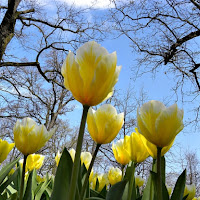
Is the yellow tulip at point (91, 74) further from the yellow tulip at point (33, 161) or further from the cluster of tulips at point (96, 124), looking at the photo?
the yellow tulip at point (33, 161)

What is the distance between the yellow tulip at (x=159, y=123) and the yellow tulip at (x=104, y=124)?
95 mm

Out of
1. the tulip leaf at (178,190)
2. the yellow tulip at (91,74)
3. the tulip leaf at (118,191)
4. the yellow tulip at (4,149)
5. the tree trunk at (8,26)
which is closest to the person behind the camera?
the yellow tulip at (91,74)

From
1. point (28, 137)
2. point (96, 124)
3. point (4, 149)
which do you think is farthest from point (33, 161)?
point (96, 124)

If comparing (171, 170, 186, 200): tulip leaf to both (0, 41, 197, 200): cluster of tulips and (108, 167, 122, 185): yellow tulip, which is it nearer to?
(0, 41, 197, 200): cluster of tulips

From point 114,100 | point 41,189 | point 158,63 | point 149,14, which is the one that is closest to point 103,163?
point 114,100

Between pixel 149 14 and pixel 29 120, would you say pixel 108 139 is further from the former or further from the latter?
pixel 149 14

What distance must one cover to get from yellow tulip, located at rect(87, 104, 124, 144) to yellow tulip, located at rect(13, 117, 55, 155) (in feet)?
0.72

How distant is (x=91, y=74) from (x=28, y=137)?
0.40 m

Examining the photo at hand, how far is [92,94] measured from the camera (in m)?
0.55

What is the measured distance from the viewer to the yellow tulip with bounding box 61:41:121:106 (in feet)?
1.79

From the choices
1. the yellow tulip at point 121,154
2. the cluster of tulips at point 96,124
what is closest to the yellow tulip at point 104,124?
the cluster of tulips at point 96,124

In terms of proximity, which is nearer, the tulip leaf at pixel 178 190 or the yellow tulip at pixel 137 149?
the tulip leaf at pixel 178 190

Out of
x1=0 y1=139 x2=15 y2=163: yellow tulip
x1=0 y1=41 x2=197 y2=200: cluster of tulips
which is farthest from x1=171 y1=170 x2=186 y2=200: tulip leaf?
x1=0 y1=139 x2=15 y2=163: yellow tulip

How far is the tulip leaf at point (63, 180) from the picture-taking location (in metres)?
0.62
